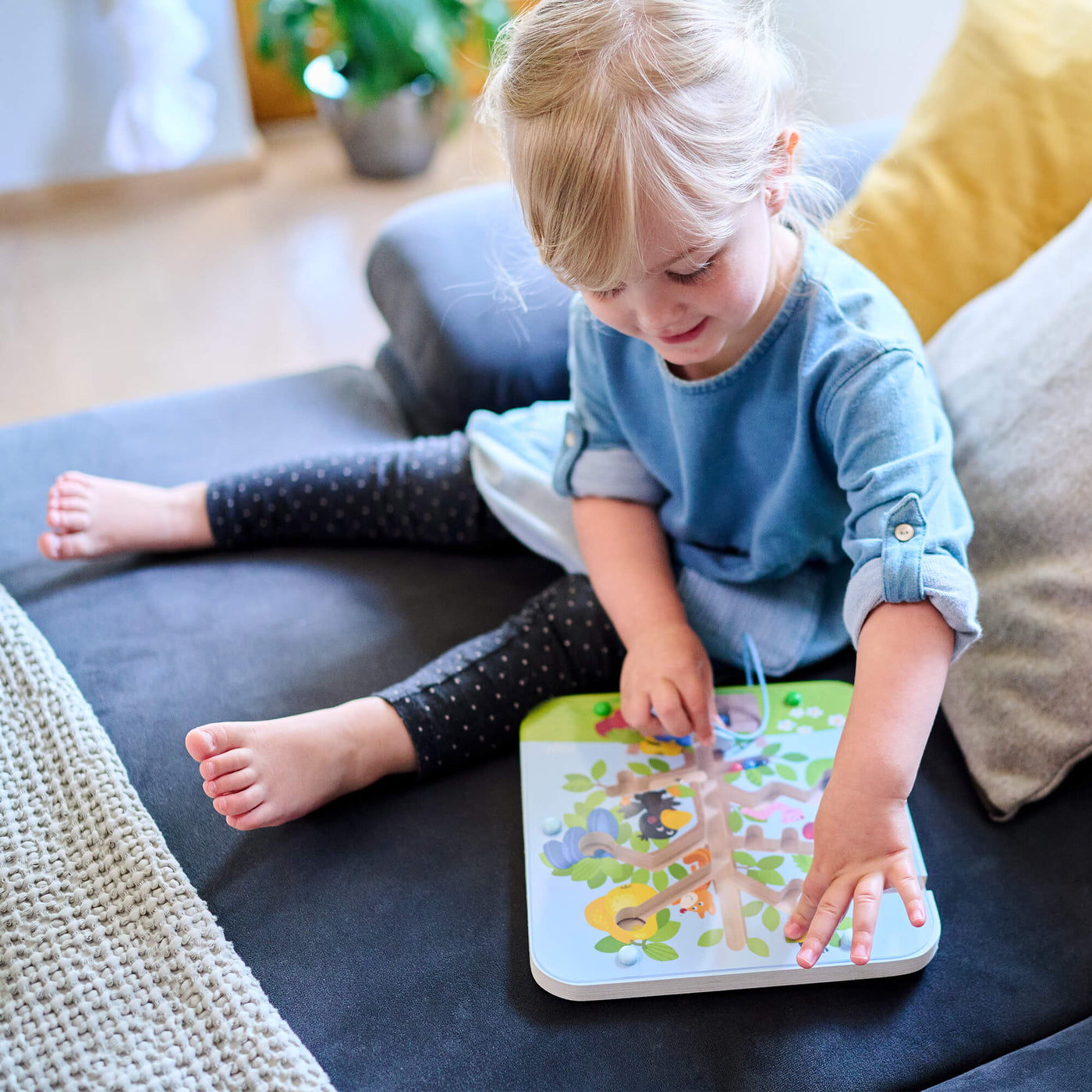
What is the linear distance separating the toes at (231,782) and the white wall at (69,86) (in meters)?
1.98

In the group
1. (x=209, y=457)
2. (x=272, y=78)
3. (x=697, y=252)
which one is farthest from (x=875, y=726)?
(x=272, y=78)

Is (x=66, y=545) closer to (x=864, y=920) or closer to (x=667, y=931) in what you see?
(x=667, y=931)

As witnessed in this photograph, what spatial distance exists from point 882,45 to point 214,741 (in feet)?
4.41

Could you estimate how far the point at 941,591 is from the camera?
69 cm

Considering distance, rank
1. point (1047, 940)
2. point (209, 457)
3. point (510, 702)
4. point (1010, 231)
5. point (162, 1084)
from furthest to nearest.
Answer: point (209, 457), point (1010, 231), point (510, 702), point (1047, 940), point (162, 1084)

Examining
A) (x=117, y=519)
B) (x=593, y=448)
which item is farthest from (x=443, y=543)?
(x=117, y=519)

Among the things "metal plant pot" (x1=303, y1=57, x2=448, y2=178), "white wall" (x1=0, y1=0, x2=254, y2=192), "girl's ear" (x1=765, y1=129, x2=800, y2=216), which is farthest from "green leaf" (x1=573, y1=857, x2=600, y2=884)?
"white wall" (x1=0, y1=0, x2=254, y2=192)

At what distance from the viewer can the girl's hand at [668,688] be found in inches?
32.8

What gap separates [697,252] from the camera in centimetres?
69

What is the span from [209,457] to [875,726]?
0.78 meters

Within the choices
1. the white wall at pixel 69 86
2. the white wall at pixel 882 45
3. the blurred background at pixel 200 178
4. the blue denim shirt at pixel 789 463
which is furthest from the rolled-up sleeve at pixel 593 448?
the white wall at pixel 69 86

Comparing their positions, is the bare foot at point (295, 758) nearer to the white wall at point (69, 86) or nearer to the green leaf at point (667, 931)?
the green leaf at point (667, 931)

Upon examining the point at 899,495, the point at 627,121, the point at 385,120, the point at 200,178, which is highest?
the point at 627,121

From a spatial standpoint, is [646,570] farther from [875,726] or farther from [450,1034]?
[450,1034]
